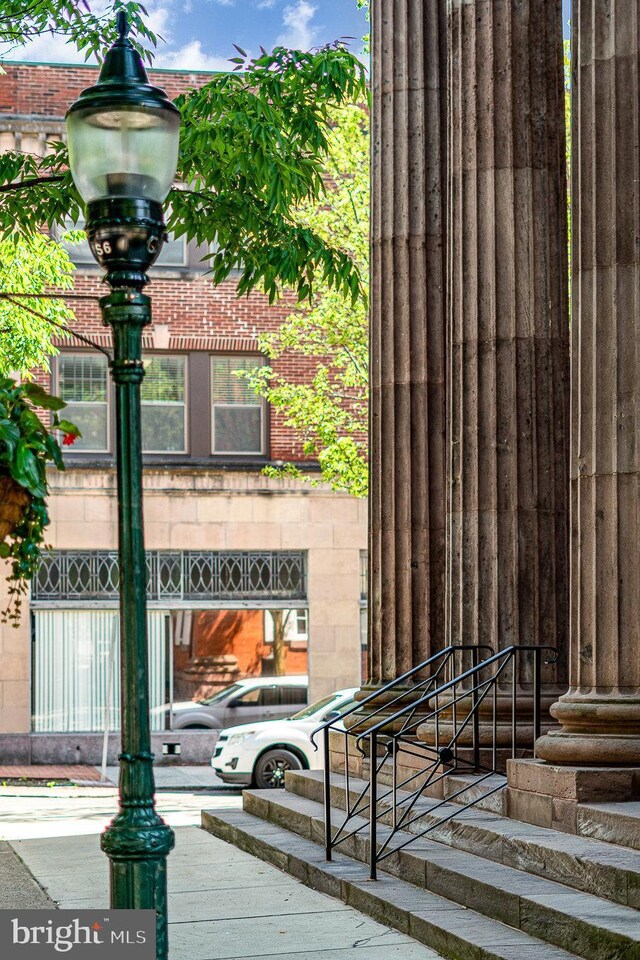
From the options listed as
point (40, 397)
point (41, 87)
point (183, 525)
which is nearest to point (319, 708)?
point (183, 525)

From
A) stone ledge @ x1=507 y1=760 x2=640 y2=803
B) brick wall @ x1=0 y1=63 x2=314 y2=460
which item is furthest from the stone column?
brick wall @ x1=0 y1=63 x2=314 y2=460

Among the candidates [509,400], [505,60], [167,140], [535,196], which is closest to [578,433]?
[509,400]

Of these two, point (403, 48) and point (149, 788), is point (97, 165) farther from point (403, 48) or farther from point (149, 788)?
point (403, 48)

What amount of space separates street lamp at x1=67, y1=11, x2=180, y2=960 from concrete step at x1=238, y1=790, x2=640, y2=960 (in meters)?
2.55

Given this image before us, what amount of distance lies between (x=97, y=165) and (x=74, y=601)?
2258 centimetres

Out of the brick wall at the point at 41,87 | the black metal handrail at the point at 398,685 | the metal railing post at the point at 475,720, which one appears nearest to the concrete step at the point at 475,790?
the metal railing post at the point at 475,720

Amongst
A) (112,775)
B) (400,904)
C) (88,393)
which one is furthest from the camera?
(88,393)

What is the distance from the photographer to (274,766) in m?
21.5

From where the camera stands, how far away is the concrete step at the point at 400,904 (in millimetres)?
7930

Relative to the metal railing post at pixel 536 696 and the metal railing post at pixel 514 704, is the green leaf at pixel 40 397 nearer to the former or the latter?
the metal railing post at pixel 514 704

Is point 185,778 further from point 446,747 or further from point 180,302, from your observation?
point 446,747

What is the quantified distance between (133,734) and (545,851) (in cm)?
379

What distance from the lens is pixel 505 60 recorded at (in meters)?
12.0

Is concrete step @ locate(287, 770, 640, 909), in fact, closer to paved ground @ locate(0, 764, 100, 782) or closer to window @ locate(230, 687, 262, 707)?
paved ground @ locate(0, 764, 100, 782)
